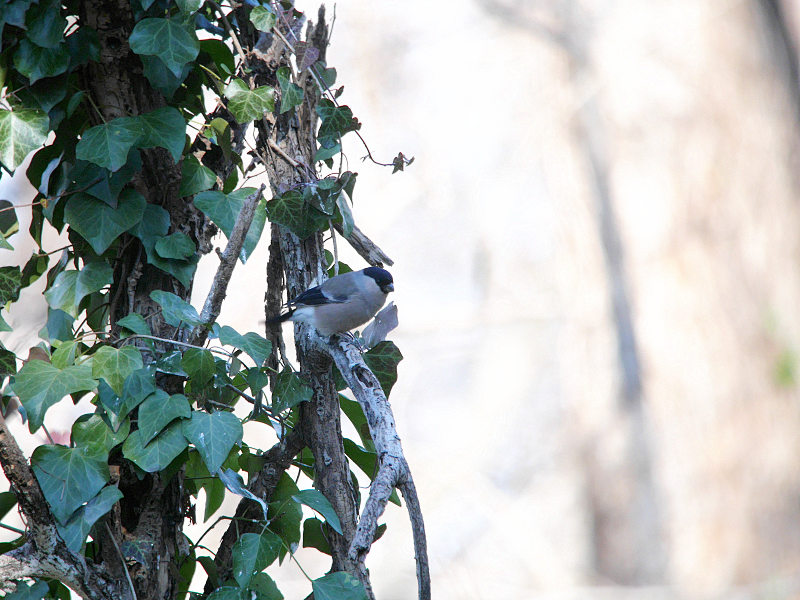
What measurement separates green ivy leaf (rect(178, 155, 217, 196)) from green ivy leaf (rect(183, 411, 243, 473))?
410 millimetres

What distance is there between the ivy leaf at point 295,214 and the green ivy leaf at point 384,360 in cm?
26

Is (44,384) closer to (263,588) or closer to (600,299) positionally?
(263,588)

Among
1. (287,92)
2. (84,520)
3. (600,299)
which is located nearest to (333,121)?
(287,92)

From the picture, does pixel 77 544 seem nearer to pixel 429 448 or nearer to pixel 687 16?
pixel 429 448

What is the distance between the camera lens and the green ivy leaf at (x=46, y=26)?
1.04 meters

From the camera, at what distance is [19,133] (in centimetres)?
106

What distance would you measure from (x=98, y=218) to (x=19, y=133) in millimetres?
175

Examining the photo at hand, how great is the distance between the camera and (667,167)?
325 cm

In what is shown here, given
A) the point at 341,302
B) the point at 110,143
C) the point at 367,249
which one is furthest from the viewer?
the point at 341,302

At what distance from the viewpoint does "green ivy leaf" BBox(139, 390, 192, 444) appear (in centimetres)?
101

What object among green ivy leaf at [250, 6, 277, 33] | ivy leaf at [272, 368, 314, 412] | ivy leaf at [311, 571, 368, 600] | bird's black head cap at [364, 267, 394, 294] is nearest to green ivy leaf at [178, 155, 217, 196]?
green ivy leaf at [250, 6, 277, 33]

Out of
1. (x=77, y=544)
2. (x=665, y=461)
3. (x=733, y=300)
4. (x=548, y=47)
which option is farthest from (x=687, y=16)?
(x=77, y=544)

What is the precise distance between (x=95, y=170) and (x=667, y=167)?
284 cm

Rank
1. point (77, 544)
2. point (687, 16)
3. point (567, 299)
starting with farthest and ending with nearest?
point (567, 299), point (687, 16), point (77, 544)
